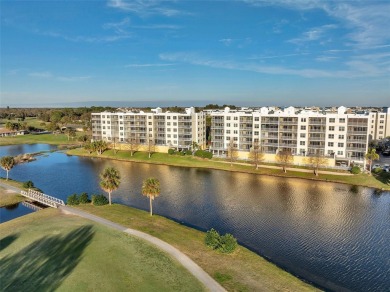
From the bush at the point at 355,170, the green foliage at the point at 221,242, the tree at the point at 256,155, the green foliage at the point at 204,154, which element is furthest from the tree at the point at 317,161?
the green foliage at the point at 221,242

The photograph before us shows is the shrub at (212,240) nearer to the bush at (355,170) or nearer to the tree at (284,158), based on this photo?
the tree at (284,158)

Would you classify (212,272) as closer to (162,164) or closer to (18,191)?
(18,191)

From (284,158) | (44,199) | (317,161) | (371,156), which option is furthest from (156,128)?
(371,156)

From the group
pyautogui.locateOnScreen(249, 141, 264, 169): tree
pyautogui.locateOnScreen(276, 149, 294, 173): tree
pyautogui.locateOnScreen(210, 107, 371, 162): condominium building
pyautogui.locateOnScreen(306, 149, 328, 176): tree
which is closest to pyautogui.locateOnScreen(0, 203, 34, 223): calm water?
pyautogui.locateOnScreen(249, 141, 264, 169): tree

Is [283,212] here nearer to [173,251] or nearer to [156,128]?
[173,251]

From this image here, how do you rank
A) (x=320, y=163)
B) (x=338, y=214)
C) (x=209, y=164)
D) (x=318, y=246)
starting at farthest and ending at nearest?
(x=209, y=164) < (x=320, y=163) < (x=338, y=214) < (x=318, y=246)

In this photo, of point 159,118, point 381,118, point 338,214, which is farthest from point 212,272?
point 381,118
